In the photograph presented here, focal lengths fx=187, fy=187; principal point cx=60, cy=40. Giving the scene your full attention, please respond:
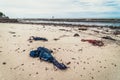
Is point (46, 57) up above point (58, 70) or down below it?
above

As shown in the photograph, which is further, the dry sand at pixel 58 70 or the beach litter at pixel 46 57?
the beach litter at pixel 46 57

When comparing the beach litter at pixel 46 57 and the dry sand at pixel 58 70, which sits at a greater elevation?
the beach litter at pixel 46 57

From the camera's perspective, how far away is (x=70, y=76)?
943cm

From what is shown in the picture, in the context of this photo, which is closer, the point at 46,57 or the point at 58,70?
the point at 58,70

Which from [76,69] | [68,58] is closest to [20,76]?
[76,69]

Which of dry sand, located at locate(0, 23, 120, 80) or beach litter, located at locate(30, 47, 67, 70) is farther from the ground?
beach litter, located at locate(30, 47, 67, 70)

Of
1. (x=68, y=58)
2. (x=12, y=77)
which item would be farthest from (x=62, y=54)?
(x=12, y=77)

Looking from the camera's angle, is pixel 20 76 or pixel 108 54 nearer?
pixel 20 76

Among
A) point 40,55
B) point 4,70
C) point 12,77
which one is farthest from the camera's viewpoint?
point 40,55

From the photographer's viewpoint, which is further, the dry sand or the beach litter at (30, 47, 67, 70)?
the beach litter at (30, 47, 67, 70)

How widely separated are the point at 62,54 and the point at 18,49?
10.8ft

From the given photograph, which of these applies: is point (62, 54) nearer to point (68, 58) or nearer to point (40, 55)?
point (68, 58)

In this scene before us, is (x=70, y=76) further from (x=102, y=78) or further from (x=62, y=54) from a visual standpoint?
(x=62, y=54)

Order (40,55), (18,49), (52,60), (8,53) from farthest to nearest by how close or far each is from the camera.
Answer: (18,49), (8,53), (40,55), (52,60)
